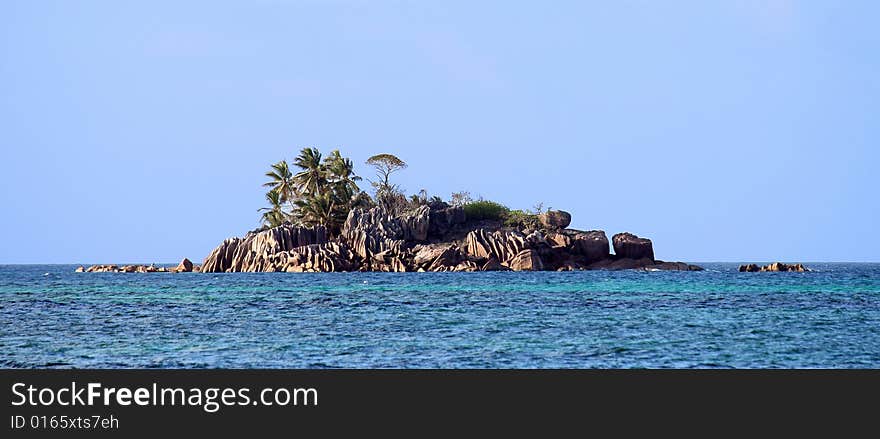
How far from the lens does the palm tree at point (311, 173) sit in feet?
346

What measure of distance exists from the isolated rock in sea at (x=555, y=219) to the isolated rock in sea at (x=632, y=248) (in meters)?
5.57

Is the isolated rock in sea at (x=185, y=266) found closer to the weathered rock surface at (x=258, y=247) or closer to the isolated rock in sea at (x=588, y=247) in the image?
the weathered rock surface at (x=258, y=247)

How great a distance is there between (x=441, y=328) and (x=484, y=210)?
7201 cm

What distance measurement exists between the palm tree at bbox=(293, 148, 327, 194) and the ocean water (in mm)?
49720

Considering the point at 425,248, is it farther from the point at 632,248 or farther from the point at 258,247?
the point at 632,248

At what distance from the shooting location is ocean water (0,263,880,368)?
2600cm

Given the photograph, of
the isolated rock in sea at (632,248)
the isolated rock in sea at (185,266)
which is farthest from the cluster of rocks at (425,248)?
the isolated rock in sea at (185,266)

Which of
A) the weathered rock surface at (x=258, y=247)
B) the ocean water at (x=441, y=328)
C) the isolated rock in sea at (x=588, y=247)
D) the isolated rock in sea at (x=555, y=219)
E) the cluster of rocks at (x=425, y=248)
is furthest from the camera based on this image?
the isolated rock in sea at (x=555, y=219)

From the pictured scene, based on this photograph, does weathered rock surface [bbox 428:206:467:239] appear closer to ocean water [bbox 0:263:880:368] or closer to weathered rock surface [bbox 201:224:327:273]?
weathered rock surface [bbox 201:224:327:273]

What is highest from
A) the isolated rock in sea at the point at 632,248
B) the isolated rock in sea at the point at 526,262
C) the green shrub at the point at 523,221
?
the green shrub at the point at 523,221

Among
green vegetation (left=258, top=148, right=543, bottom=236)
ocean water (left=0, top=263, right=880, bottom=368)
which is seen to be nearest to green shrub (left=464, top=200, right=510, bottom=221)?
green vegetation (left=258, top=148, right=543, bottom=236)

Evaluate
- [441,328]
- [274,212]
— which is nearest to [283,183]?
[274,212]

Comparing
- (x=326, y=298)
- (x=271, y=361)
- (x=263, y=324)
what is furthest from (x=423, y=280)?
(x=271, y=361)
